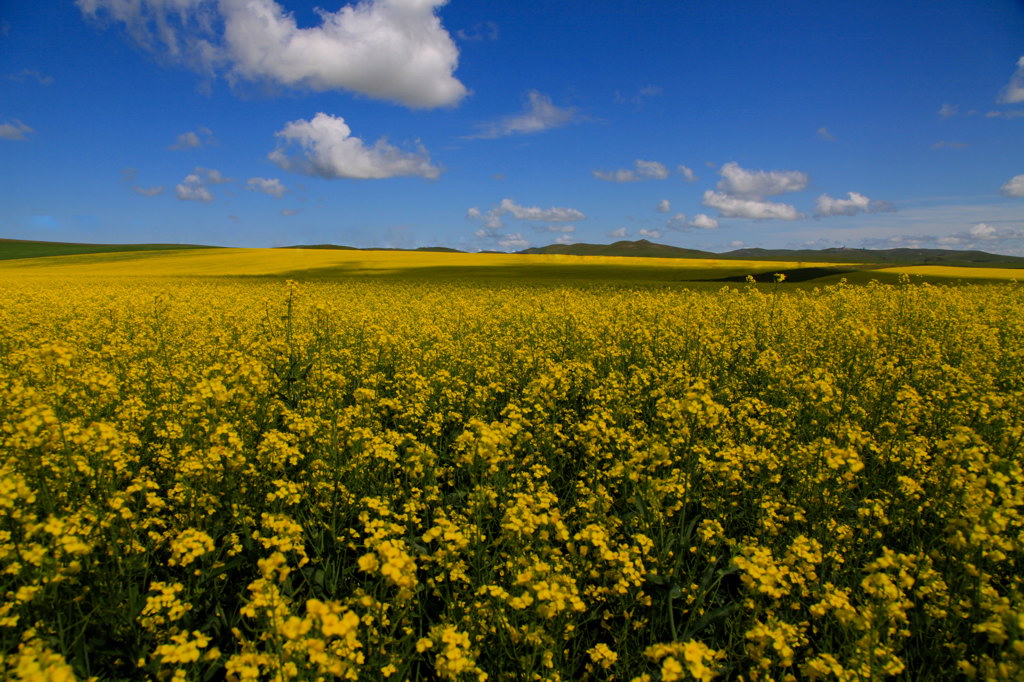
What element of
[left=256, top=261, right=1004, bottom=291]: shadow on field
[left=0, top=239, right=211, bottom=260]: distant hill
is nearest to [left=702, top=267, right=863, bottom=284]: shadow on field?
[left=256, top=261, right=1004, bottom=291]: shadow on field

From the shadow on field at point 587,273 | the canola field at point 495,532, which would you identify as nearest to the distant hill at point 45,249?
the shadow on field at point 587,273

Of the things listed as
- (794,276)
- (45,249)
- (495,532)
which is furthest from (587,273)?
(45,249)

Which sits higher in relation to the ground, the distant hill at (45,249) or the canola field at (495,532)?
the distant hill at (45,249)

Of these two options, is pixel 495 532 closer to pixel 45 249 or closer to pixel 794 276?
pixel 794 276

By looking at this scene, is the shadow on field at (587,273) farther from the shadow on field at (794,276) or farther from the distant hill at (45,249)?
the distant hill at (45,249)

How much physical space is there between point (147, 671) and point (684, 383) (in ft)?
18.7

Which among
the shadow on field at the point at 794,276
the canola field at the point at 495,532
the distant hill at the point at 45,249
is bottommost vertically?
the canola field at the point at 495,532

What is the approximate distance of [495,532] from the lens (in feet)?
14.1

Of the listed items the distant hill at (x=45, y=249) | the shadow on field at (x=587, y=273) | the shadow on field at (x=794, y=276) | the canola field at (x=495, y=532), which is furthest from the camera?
the distant hill at (x=45, y=249)

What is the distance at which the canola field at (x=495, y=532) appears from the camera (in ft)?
8.25

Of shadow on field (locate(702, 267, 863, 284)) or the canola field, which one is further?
shadow on field (locate(702, 267, 863, 284))

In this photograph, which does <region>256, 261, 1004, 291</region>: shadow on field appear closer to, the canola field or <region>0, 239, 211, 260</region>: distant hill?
the canola field

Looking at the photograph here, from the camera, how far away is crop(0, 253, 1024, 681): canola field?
8.25 feet

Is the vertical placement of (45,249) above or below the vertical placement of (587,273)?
above
